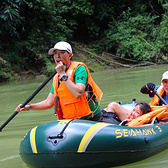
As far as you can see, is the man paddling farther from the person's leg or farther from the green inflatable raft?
the person's leg

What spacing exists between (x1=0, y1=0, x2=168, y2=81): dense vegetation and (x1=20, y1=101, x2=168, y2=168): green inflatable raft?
11.8 metres

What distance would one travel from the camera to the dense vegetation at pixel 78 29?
15.8 meters

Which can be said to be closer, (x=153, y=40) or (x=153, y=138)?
(x=153, y=138)

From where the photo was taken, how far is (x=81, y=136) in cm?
290

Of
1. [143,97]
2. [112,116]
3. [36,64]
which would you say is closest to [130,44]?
[36,64]

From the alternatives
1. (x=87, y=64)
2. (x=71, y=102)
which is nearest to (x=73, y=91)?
(x=71, y=102)

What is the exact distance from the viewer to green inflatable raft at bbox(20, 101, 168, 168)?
113 inches

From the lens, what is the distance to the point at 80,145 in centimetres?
287

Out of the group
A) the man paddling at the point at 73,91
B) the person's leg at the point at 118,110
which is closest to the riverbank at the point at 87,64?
the person's leg at the point at 118,110

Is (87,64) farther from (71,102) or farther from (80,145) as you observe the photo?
(80,145)

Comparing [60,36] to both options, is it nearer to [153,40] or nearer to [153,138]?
[153,40]

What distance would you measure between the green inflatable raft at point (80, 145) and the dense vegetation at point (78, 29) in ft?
38.6

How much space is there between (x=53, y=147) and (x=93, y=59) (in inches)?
620

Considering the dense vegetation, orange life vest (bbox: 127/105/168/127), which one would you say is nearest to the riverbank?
the dense vegetation
